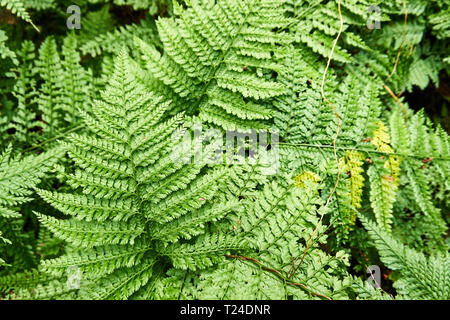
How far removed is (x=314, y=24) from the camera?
2.07 metres

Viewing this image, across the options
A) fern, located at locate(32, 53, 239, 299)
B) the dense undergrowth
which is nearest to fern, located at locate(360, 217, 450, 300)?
the dense undergrowth

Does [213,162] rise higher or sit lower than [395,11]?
lower

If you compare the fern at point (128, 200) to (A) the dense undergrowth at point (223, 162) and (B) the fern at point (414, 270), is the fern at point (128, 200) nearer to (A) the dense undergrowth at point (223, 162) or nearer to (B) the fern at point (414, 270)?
(A) the dense undergrowth at point (223, 162)

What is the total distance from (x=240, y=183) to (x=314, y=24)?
1.18 m

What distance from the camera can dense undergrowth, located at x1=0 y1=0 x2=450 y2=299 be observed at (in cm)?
153

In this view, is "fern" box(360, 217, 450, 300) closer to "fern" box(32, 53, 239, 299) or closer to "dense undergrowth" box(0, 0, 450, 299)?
"dense undergrowth" box(0, 0, 450, 299)

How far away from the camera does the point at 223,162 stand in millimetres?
1806

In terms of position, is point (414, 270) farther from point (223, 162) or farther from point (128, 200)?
point (128, 200)

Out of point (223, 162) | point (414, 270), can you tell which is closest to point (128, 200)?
point (223, 162)

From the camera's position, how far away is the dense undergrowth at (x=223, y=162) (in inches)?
60.1

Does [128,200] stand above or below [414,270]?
above
